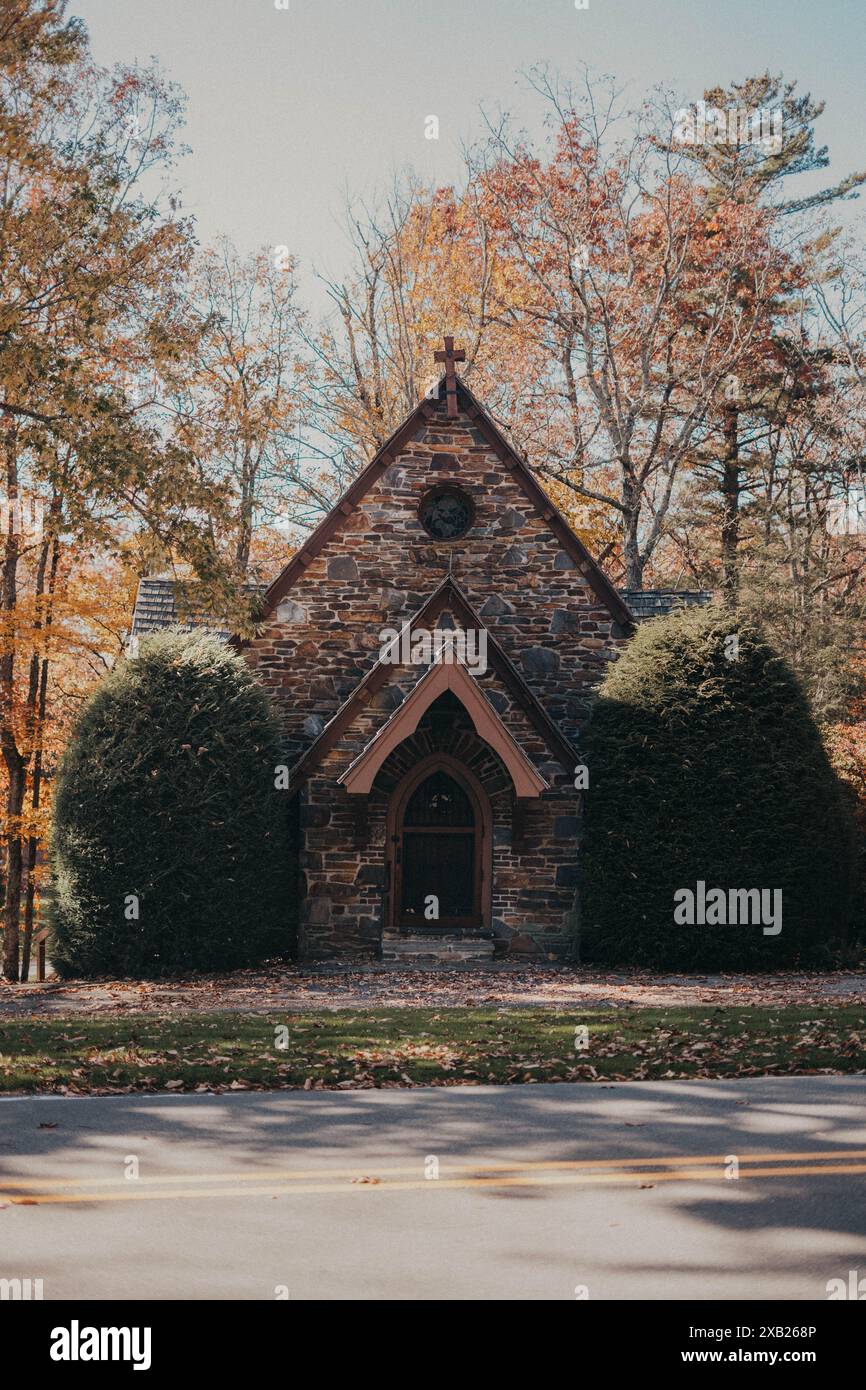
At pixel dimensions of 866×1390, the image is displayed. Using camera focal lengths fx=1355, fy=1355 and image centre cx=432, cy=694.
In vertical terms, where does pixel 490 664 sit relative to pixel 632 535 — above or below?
below

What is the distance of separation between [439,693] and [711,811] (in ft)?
13.5

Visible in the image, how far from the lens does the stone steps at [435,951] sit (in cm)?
1933

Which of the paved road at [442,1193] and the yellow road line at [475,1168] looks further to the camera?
the yellow road line at [475,1168]

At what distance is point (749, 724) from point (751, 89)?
27.6 m

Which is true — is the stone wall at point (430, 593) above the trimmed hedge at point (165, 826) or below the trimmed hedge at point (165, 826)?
above

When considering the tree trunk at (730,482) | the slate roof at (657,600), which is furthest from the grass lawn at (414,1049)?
the tree trunk at (730,482)

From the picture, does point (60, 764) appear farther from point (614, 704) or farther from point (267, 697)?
point (614, 704)

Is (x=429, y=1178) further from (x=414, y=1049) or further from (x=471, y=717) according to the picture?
(x=471, y=717)

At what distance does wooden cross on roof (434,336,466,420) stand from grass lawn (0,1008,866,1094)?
1100cm

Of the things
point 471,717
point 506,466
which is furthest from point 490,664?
point 506,466

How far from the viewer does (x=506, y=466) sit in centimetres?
2125

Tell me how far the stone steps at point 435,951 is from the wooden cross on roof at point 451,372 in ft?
26.5

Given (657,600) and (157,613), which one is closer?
(157,613)

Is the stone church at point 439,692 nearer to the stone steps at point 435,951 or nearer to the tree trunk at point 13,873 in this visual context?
the stone steps at point 435,951
